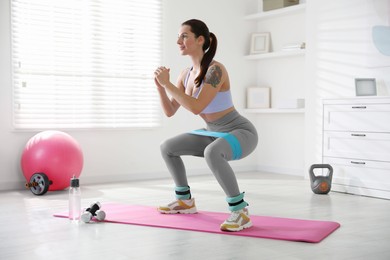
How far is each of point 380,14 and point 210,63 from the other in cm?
217

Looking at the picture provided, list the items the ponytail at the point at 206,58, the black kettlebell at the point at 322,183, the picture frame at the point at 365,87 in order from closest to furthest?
1. the ponytail at the point at 206,58
2. the black kettlebell at the point at 322,183
3. the picture frame at the point at 365,87

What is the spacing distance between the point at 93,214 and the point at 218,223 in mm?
761

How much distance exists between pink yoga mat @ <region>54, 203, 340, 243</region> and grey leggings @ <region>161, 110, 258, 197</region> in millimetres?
231

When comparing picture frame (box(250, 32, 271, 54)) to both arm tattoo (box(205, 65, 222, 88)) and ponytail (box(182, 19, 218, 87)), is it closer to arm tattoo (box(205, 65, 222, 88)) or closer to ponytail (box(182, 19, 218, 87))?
ponytail (box(182, 19, 218, 87))

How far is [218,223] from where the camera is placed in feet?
10.2

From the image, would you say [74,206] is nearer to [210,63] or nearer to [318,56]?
[210,63]

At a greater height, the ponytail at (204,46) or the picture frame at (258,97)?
the ponytail at (204,46)

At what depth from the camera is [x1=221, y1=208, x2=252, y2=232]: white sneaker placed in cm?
289

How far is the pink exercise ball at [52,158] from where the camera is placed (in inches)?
171

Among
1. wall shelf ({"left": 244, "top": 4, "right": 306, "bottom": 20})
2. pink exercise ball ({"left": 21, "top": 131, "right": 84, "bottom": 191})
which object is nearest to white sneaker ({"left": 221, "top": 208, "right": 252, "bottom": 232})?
pink exercise ball ({"left": 21, "top": 131, "right": 84, "bottom": 191})

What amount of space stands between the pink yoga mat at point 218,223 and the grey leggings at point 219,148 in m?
0.23

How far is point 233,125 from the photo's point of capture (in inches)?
124

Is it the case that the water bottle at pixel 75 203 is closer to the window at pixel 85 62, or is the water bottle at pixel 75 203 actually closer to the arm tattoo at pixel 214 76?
the arm tattoo at pixel 214 76

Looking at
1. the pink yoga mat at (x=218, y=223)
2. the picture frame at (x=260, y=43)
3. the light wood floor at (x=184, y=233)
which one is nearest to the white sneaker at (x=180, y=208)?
the pink yoga mat at (x=218, y=223)
